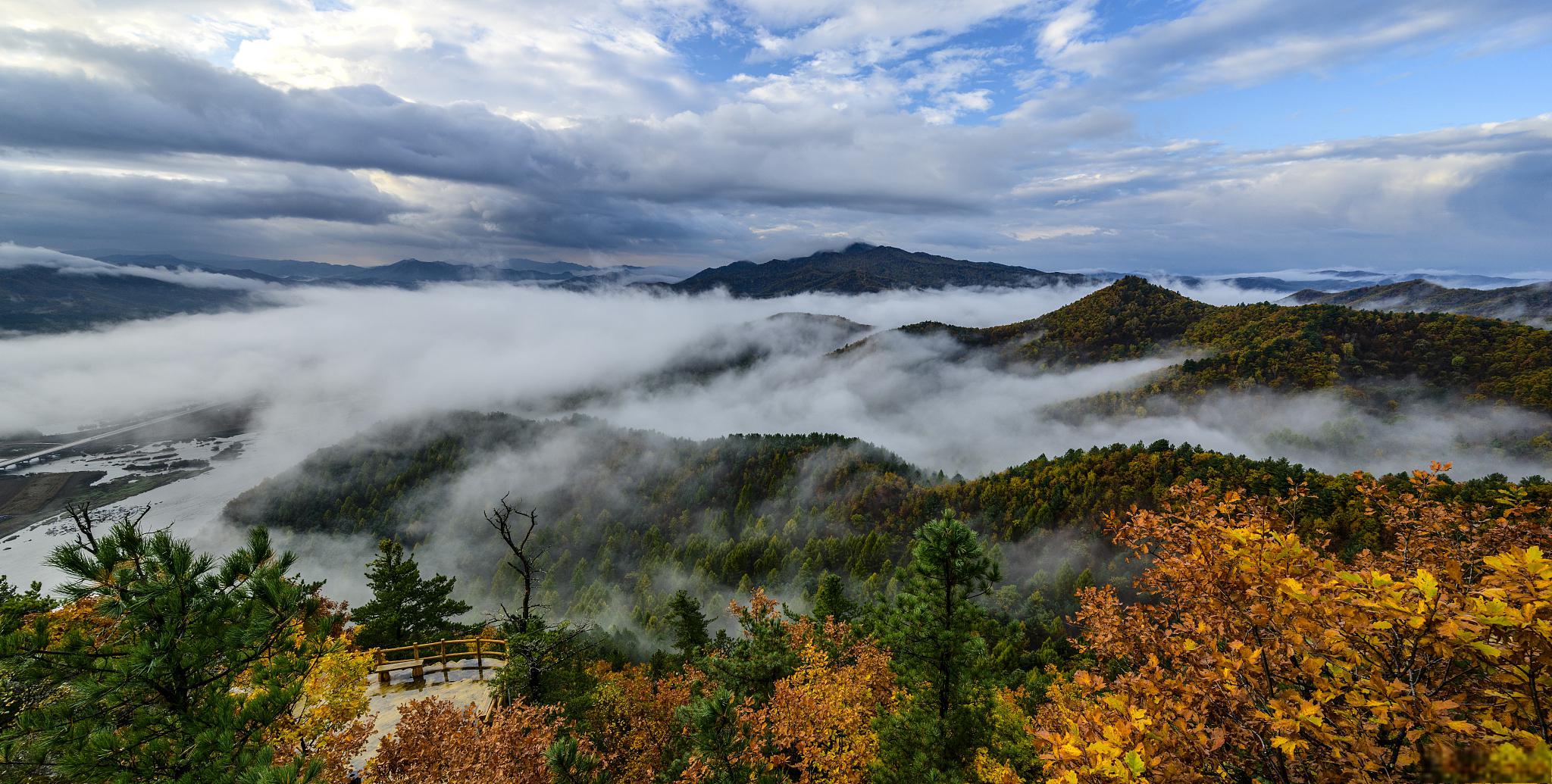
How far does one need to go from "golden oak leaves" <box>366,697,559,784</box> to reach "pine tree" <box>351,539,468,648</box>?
2654 centimetres

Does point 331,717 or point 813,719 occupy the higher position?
point 331,717

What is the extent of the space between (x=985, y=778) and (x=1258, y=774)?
17.7m

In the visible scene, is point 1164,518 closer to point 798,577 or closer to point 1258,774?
point 1258,774

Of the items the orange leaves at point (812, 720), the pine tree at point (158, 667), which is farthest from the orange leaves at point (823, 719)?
the pine tree at point (158, 667)

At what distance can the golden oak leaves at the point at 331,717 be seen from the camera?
13.3 meters

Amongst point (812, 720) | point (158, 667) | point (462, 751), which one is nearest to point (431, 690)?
point (462, 751)

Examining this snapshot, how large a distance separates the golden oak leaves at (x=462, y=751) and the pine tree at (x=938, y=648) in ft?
46.8

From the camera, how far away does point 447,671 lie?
23.5 m

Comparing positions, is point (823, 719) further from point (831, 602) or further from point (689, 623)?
point (831, 602)

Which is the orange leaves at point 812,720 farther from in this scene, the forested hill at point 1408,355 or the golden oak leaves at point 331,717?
the forested hill at point 1408,355

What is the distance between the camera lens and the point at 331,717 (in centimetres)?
1564

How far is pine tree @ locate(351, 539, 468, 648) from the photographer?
3906cm

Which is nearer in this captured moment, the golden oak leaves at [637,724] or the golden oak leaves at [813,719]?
the golden oak leaves at [813,719]

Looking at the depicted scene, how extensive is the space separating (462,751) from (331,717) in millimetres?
4765
